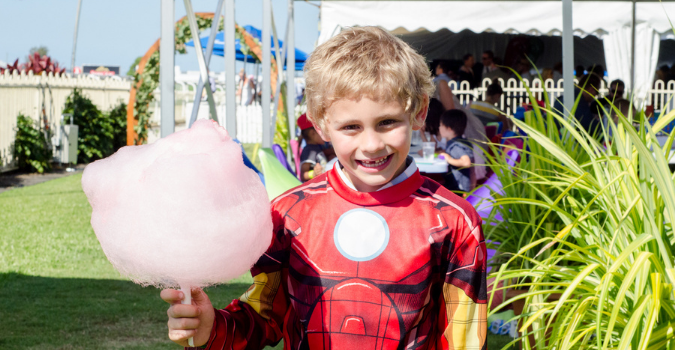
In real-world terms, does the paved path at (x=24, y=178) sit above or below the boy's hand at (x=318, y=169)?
below

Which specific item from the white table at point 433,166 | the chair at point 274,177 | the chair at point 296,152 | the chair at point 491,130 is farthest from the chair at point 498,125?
the chair at point 274,177

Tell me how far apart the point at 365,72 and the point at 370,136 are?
13cm

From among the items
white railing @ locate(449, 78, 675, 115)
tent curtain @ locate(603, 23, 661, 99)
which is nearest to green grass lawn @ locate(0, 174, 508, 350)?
tent curtain @ locate(603, 23, 661, 99)

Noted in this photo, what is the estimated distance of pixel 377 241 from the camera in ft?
4.22

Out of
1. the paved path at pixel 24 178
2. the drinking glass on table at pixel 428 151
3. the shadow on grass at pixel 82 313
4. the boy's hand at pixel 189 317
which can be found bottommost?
the shadow on grass at pixel 82 313

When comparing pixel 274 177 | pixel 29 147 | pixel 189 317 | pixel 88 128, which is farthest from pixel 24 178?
pixel 189 317

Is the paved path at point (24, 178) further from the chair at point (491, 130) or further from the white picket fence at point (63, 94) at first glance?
the chair at point (491, 130)

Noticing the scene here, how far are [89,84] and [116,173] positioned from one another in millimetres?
14746

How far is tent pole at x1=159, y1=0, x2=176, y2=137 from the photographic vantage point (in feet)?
8.34

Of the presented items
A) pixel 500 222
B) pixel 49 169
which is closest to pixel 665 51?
pixel 500 222

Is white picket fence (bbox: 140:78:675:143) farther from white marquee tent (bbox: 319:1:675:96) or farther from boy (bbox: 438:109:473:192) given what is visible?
white marquee tent (bbox: 319:1:675:96)

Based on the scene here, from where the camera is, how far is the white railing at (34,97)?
10.9 meters

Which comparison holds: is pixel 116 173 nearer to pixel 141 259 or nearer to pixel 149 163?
pixel 149 163

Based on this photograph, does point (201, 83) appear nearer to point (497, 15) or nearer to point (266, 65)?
point (266, 65)
